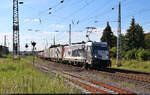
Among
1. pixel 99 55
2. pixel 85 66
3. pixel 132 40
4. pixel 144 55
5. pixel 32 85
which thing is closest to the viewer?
pixel 32 85

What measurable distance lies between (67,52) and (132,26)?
114ft

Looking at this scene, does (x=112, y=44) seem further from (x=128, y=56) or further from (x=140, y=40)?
(x=128, y=56)

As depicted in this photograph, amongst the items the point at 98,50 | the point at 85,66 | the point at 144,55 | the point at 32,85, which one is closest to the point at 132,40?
the point at 144,55

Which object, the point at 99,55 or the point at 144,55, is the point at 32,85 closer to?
the point at 99,55

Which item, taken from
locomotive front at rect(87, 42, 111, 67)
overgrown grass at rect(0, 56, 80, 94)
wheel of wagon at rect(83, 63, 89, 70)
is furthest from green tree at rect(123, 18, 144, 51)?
overgrown grass at rect(0, 56, 80, 94)

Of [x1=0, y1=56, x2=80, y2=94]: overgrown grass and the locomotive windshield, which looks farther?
the locomotive windshield

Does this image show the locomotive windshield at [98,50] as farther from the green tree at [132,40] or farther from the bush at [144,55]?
the green tree at [132,40]

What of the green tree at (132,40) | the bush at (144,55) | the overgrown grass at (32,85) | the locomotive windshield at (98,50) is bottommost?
the overgrown grass at (32,85)

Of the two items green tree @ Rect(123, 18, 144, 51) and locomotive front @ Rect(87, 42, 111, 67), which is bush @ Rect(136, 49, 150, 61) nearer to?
green tree @ Rect(123, 18, 144, 51)

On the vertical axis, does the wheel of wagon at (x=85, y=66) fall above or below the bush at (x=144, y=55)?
below

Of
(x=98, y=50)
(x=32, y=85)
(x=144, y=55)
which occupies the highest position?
(x=98, y=50)

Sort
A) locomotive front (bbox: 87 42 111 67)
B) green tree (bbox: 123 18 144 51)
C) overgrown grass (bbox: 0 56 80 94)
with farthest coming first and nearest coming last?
green tree (bbox: 123 18 144 51), locomotive front (bbox: 87 42 111 67), overgrown grass (bbox: 0 56 80 94)

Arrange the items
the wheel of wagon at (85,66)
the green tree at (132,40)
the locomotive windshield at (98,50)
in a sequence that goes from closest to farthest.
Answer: the locomotive windshield at (98,50) → the wheel of wagon at (85,66) → the green tree at (132,40)

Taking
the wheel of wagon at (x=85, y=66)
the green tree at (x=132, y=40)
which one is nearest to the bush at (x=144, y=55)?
the green tree at (x=132, y=40)
